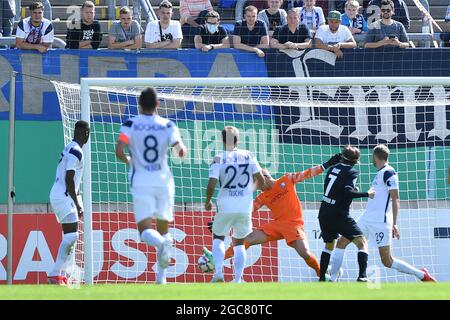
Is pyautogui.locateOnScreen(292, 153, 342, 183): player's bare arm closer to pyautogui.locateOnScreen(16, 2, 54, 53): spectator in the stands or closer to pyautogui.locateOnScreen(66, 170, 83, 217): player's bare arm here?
pyautogui.locateOnScreen(66, 170, 83, 217): player's bare arm

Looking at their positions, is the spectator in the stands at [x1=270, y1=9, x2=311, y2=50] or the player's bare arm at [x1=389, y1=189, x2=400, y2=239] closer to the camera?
the player's bare arm at [x1=389, y1=189, x2=400, y2=239]

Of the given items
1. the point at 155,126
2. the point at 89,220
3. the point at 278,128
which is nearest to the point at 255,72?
the point at 278,128

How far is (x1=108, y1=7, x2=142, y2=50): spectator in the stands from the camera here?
62.3ft

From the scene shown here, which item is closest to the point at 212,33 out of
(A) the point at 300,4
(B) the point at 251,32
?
(B) the point at 251,32

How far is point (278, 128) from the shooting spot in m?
18.9

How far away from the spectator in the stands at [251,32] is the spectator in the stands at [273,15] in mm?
896

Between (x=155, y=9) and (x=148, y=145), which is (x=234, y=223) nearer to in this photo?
(x=148, y=145)

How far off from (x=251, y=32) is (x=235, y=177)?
17.0 feet

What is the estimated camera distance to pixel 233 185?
14500 mm

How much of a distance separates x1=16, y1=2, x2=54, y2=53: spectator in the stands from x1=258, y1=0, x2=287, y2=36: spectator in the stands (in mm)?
3777

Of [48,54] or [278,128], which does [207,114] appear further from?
[48,54]

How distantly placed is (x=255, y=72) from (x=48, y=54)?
132 inches

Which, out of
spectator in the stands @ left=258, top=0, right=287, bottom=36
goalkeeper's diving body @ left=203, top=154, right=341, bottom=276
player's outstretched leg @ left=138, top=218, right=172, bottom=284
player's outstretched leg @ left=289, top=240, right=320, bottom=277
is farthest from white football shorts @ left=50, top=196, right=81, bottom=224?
spectator in the stands @ left=258, top=0, right=287, bottom=36

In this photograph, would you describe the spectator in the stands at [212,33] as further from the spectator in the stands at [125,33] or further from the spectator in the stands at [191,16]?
the spectator in the stands at [125,33]
